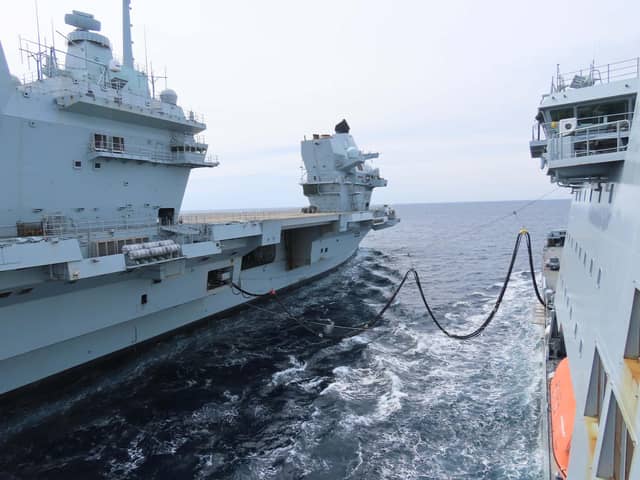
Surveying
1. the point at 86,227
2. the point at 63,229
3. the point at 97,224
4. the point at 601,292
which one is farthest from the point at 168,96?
the point at 601,292

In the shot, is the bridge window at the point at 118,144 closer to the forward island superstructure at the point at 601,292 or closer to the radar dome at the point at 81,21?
the radar dome at the point at 81,21

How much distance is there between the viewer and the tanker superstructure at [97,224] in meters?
9.05

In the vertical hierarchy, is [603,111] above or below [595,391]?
above

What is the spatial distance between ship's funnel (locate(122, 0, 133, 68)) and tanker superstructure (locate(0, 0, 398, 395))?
0.04 meters

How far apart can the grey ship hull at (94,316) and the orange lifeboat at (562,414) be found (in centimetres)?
1023

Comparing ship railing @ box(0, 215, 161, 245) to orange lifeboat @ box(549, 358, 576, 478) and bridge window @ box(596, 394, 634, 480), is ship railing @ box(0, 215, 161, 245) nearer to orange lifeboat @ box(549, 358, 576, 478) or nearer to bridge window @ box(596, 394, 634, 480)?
bridge window @ box(596, 394, 634, 480)

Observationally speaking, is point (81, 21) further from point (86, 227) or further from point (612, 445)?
point (612, 445)

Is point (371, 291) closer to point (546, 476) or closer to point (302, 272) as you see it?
point (302, 272)

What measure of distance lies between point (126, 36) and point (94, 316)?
432 inches

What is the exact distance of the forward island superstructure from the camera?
3.59m

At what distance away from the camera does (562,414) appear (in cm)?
741

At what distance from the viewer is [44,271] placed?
8602 millimetres

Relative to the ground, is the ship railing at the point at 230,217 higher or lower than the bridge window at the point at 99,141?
lower

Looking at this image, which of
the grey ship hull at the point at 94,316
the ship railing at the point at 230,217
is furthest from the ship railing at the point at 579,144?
the grey ship hull at the point at 94,316
